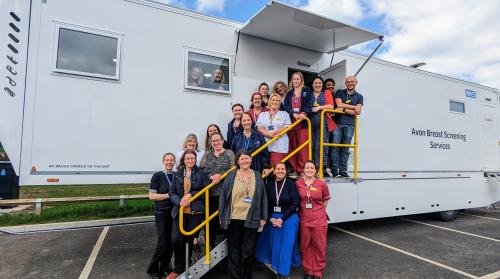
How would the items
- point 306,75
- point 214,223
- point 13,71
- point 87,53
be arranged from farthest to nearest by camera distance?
point 306,75, point 87,53, point 214,223, point 13,71

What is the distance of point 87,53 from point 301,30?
10.7 feet

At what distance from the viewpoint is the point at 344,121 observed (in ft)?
15.3

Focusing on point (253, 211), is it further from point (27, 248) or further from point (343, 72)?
point (27, 248)

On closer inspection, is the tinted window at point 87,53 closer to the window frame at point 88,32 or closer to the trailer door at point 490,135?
the window frame at point 88,32

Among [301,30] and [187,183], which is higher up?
[301,30]

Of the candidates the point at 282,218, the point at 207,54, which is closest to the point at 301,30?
the point at 207,54

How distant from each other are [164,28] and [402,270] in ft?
16.3

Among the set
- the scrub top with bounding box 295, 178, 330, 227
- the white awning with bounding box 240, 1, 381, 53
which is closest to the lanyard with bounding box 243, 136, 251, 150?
the scrub top with bounding box 295, 178, 330, 227

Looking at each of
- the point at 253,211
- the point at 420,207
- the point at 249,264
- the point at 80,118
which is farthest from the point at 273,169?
the point at 420,207

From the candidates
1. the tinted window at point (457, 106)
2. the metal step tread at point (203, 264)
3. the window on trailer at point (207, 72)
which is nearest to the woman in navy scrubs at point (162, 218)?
the metal step tread at point (203, 264)

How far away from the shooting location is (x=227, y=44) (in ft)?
15.8

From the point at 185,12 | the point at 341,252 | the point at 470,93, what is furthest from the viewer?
the point at 470,93

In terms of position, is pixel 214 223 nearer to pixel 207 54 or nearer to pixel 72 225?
pixel 207 54

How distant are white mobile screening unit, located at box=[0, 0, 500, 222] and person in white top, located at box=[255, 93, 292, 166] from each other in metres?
0.91
